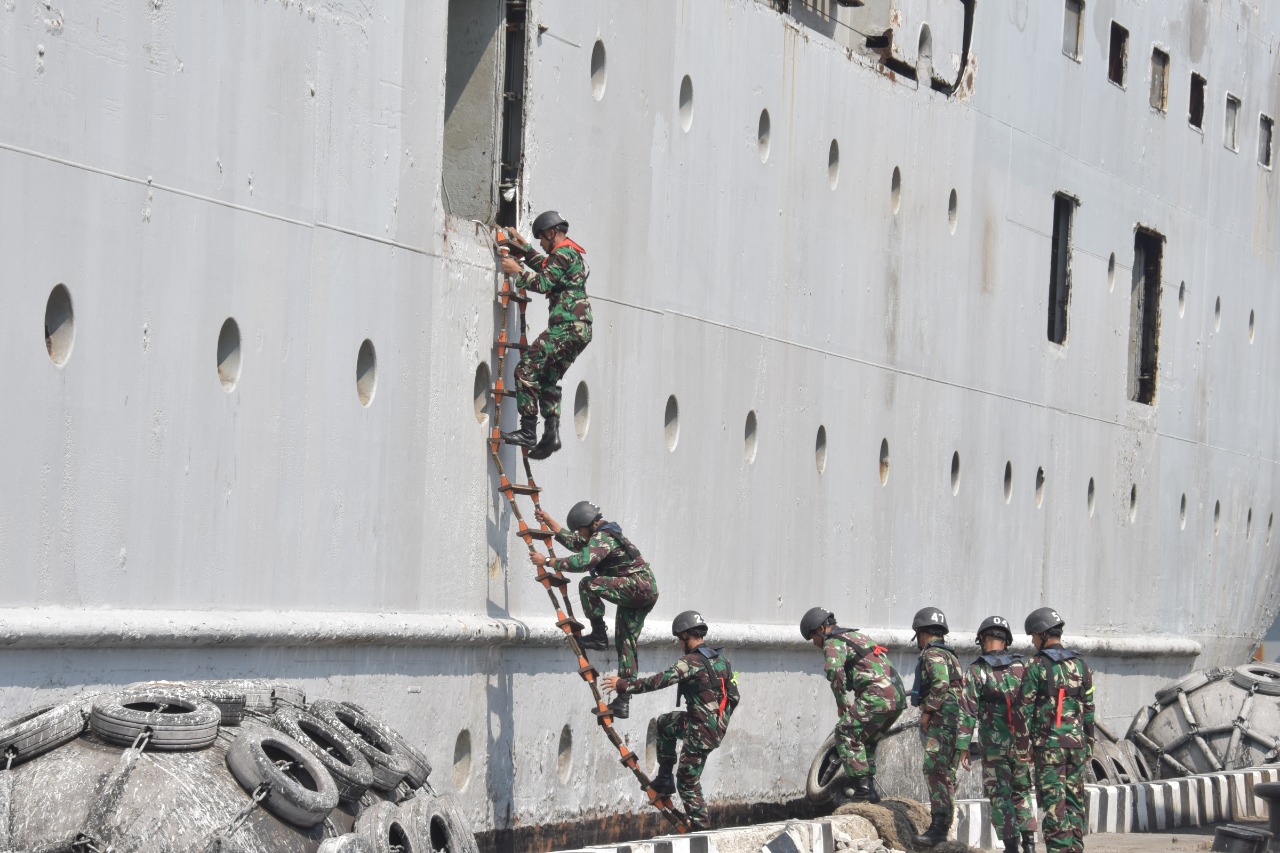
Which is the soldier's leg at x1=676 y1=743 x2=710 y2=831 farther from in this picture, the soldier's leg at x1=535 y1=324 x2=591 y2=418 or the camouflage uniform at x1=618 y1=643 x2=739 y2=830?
the soldier's leg at x1=535 y1=324 x2=591 y2=418

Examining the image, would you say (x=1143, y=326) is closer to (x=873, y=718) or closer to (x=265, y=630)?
(x=873, y=718)

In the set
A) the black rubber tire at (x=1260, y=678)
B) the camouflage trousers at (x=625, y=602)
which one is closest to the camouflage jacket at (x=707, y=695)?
the camouflage trousers at (x=625, y=602)

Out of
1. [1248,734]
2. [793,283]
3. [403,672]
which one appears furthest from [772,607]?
[1248,734]

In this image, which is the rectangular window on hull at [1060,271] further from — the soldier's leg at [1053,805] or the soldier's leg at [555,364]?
the soldier's leg at [555,364]

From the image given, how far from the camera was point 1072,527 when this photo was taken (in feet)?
51.1

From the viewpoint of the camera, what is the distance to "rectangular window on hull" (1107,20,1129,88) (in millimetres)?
16594

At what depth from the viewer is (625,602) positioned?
30.0 ft

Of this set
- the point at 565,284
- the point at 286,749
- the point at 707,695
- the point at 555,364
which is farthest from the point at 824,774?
the point at 286,749

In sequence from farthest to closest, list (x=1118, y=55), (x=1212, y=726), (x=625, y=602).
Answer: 1. (x=1118, y=55)
2. (x=1212, y=726)
3. (x=625, y=602)

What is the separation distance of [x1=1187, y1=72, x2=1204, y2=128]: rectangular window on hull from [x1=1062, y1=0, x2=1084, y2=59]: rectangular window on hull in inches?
106

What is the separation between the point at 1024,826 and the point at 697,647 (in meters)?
1.86

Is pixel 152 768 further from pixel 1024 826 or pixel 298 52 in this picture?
pixel 1024 826

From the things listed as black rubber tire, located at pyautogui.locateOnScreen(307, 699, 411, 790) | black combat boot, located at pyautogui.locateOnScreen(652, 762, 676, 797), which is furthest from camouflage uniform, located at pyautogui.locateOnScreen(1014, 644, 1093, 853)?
black rubber tire, located at pyautogui.locateOnScreen(307, 699, 411, 790)

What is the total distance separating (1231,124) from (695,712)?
12.0 meters
